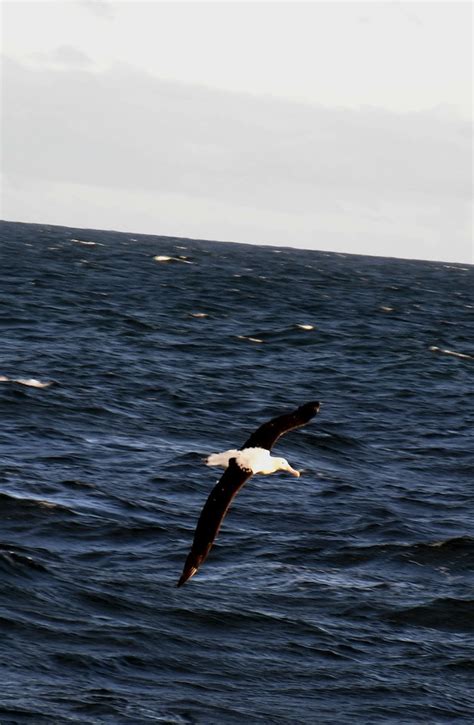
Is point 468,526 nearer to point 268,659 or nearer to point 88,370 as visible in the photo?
point 268,659

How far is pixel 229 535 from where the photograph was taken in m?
28.6

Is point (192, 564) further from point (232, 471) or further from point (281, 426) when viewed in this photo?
point (281, 426)

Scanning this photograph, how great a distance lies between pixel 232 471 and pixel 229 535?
11.6 metres

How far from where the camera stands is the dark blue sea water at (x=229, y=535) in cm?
2173

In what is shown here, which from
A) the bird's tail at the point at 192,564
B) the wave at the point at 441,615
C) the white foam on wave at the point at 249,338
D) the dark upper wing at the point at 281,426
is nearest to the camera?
the bird's tail at the point at 192,564

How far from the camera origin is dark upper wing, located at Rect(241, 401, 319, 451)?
18375mm

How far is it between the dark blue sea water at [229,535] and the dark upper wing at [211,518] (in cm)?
525

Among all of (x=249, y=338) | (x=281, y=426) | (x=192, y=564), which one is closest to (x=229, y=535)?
(x=281, y=426)

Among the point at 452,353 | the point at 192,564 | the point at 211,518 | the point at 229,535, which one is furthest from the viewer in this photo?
the point at 452,353

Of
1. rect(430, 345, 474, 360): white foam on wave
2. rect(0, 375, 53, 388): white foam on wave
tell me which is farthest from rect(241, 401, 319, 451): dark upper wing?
rect(430, 345, 474, 360): white foam on wave

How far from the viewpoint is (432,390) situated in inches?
1852

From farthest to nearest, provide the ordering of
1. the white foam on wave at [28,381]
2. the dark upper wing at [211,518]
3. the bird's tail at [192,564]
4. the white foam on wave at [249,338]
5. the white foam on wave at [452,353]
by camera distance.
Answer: the white foam on wave at [452,353]
the white foam on wave at [249,338]
the white foam on wave at [28,381]
the dark upper wing at [211,518]
the bird's tail at [192,564]

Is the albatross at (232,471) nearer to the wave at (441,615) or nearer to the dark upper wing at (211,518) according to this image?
the dark upper wing at (211,518)

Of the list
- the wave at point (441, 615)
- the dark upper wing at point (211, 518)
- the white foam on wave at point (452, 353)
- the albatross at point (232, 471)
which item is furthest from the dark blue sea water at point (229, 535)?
the dark upper wing at point (211, 518)
